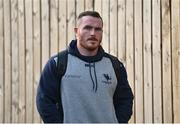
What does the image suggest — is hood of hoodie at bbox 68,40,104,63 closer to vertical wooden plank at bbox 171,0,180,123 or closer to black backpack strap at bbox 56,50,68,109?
black backpack strap at bbox 56,50,68,109

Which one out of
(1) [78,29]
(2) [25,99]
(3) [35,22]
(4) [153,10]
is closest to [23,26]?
(3) [35,22]

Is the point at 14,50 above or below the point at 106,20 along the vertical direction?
below

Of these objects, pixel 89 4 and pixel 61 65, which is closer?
pixel 61 65

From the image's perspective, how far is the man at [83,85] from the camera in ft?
10.5

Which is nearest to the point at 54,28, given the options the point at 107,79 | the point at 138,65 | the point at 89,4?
the point at 89,4

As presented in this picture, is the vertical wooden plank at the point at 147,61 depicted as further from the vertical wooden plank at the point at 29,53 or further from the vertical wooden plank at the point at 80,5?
the vertical wooden plank at the point at 29,53

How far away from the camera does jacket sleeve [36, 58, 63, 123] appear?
3.23 metres

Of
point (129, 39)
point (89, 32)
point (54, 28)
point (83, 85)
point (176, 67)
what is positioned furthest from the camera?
point (54, 28)

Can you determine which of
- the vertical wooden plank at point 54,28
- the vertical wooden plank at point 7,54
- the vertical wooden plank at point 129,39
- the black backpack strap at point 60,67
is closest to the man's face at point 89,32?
the black backpack strap at point 60,67

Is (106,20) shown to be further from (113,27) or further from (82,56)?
(82,56)

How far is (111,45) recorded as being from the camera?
5.71 metres

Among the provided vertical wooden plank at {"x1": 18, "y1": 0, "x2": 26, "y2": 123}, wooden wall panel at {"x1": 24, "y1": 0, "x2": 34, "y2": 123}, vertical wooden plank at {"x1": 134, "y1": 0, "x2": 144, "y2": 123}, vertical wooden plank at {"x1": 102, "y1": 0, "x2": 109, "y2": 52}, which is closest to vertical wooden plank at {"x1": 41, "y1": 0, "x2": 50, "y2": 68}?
wooden wall panel at {"x1": 24, "y1": 0, "x2": 34, "y2": 123}

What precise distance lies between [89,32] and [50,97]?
1.80 ft

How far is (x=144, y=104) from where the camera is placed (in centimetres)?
563
